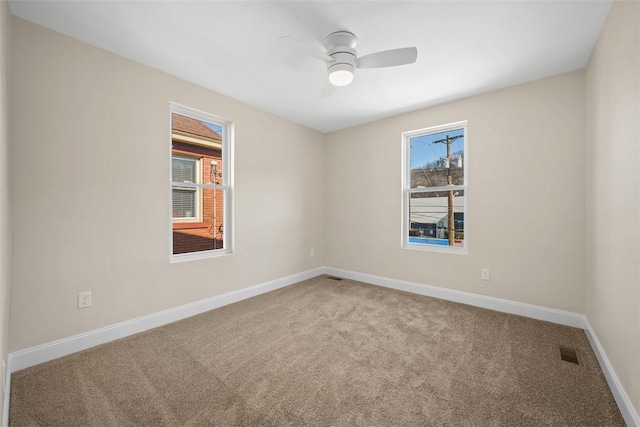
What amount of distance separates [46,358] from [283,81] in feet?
10.4

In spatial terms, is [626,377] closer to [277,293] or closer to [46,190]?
[277,293]

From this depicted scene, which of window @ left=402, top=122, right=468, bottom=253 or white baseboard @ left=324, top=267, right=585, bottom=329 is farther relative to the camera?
window @ left=402, top=122, right=468, bottom=253

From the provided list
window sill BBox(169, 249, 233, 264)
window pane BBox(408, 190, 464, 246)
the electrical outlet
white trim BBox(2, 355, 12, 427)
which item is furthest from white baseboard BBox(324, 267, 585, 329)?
white trim BBox(2, 355, 12, 427)

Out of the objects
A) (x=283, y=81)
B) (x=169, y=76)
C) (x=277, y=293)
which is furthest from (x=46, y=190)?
(x=277, y=293)

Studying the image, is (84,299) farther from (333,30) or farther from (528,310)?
(528,310)

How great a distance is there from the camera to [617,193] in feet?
5.88

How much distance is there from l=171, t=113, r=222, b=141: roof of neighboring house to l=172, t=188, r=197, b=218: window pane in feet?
2.26

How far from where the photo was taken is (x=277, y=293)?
375 cm

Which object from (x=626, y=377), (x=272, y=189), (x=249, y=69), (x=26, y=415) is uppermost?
(x=249, y=69)

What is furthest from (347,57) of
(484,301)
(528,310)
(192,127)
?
(528,310)

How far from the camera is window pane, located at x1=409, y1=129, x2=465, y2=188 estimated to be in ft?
11.5

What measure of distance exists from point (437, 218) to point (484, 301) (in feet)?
3.75

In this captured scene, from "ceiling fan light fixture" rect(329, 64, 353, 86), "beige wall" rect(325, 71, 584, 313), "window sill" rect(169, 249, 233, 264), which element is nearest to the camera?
"ceiling fan light fixture" rect(329, 64, 353, 86)

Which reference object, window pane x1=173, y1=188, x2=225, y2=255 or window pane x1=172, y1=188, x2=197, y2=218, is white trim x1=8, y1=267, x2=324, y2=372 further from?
window pane x1=172, y1=188, x2=197, y2=218
